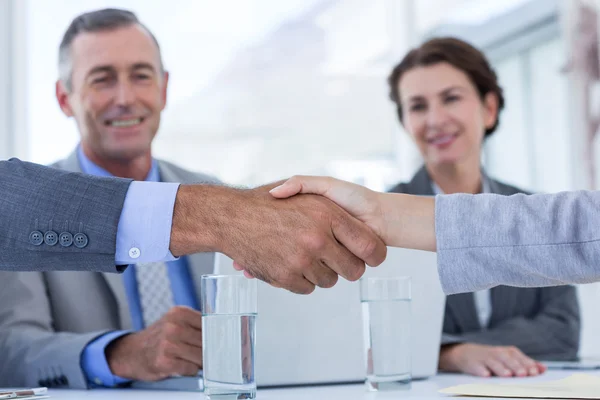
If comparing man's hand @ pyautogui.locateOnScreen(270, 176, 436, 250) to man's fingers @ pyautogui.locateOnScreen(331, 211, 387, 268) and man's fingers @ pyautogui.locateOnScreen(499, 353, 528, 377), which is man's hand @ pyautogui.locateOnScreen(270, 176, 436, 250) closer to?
man's fingers @ pyautogui.locateOnScreen(331, 211, 387, 268)

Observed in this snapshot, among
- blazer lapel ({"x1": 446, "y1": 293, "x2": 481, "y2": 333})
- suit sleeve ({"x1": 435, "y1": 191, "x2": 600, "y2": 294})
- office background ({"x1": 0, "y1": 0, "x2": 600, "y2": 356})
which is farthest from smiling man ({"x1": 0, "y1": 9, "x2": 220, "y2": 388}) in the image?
office background ({"x1": 0, "y1": 0, "x2": 600, "y2": 356})

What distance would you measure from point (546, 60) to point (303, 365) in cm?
401

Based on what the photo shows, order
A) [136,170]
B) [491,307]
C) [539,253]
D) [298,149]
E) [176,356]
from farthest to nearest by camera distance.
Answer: [298,149] < [491,307] < [136,170] < [176,356] < [539,253]

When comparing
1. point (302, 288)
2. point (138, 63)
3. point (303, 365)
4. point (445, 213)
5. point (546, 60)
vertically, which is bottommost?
point (303, 365)

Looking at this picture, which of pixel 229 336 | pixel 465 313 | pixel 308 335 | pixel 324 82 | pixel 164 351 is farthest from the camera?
pixel 324 82

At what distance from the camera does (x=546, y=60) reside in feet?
16.0

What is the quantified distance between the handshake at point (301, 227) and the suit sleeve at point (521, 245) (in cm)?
16

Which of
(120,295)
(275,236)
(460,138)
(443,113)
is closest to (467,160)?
(460,138)

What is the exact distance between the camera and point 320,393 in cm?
126

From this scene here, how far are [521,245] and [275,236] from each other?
432 millimetres

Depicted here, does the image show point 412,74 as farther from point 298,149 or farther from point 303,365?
point 298,149

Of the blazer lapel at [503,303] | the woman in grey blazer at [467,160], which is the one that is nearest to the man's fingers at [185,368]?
the woman in grey blazer at [467,160]

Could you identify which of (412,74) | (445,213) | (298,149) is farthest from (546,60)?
(445,213)

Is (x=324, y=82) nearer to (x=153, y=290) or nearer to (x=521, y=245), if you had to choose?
(x=153, y=290)
